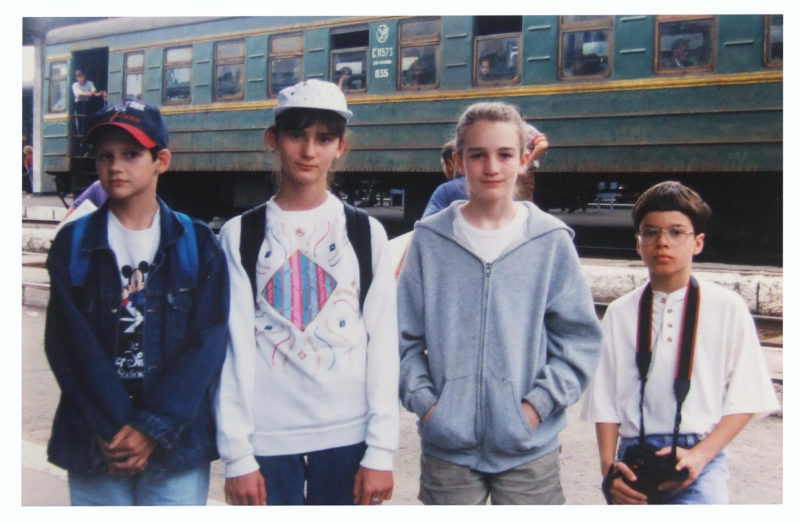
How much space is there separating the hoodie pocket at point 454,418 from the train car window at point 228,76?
5808 mm

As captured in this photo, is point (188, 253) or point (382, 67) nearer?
point (188, 253)

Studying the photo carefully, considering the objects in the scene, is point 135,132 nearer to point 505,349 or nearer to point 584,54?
point 505,349

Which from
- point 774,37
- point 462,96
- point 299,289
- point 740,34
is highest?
point 462,96

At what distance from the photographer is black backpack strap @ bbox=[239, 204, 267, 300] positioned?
213 centimetres

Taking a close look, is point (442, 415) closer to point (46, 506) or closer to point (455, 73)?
point (46, 506)

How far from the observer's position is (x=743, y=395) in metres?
2.18

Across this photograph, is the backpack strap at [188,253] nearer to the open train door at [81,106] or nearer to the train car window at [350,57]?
the train car window at [350,57]

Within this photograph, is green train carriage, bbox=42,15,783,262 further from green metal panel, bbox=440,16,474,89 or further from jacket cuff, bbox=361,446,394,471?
jacket cuff, bbox=361,446,394,471

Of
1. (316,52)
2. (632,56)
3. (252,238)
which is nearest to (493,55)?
(632,56)

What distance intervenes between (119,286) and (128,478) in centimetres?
47

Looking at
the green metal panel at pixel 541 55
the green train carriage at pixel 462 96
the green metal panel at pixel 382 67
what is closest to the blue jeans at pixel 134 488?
the green train carriage at pixel 462 96

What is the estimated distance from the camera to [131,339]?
2.08m

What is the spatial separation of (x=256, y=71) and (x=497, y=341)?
6.09 metres

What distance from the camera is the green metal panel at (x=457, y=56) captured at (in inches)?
254
